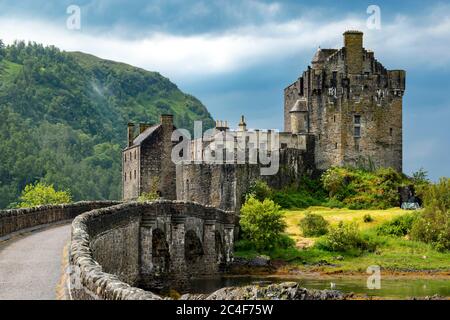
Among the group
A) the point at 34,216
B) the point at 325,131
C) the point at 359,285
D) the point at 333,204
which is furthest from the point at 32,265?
the point at 325,131

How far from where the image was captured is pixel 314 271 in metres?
62.7

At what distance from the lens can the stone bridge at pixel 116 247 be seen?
20.3m

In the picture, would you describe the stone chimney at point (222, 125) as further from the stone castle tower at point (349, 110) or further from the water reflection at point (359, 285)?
the water reflection at point (359, 285)

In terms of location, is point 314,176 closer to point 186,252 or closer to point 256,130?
point 256,130

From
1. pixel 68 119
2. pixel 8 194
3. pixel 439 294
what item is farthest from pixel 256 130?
pixel 68 119

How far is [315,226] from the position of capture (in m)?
67.4

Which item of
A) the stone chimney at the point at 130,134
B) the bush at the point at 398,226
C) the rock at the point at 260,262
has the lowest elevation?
the rock at the point at 260,262

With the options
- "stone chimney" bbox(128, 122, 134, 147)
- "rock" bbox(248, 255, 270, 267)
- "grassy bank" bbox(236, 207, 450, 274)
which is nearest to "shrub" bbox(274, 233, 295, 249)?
"grassy bank" bbox(236, 207, 450, 274)

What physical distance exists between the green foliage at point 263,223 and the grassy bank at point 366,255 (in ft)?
2.79

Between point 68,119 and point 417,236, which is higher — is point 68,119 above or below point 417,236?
above

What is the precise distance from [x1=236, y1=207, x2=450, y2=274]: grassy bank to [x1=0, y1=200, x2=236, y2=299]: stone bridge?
183 inches

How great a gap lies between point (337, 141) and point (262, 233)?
15265 millimetres

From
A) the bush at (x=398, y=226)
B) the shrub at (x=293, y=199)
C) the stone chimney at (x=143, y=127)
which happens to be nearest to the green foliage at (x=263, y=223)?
the shrub at (x=293, y=199)

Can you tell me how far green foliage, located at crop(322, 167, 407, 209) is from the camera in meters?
73.6
